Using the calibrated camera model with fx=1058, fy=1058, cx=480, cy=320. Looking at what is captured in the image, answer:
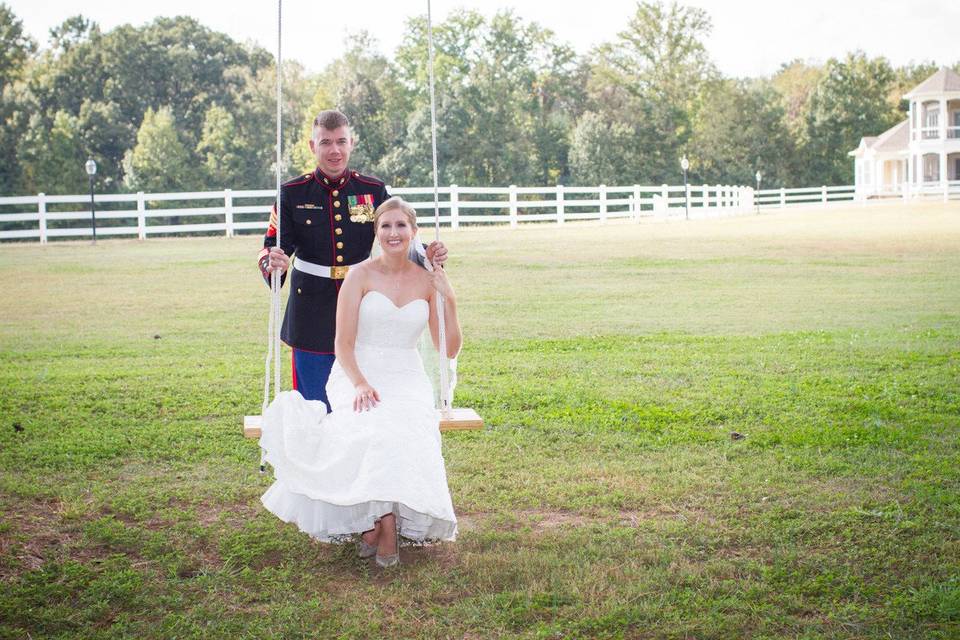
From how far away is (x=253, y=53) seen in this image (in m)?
45.8

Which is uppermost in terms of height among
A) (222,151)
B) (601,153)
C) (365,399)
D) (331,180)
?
(601,153)

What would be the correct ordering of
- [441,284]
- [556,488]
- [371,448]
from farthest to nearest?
1. [556,488]
2. [441,284]
3. [371,448]

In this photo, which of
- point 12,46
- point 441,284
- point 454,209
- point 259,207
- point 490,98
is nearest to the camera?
point 441,284

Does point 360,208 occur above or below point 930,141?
below

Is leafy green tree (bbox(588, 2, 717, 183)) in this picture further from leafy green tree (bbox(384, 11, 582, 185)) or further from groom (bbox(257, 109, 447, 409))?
groom (bbox(257, 109, 447, 409))

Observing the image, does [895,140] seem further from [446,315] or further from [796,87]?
[446,315]

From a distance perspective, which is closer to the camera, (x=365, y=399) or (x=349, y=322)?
(x=365, y=399)

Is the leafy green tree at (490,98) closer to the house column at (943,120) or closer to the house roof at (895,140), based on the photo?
the house roof at (895,140)

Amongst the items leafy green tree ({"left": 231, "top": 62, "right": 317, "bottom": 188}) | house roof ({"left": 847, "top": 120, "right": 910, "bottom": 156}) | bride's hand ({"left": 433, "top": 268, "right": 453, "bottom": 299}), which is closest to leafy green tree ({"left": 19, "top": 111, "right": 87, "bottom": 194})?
leafy green tree ({"left": 231, "top": 62, "right": 317, "bottom": 188})

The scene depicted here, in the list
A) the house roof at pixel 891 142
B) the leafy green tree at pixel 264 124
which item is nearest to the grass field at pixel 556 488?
the leafy green tree at pixel 264 124

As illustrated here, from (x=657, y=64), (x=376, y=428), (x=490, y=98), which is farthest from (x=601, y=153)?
(x=376, y=428)

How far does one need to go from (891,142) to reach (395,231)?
169 ft

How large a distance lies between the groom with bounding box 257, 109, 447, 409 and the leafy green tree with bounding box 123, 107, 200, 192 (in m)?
34.4

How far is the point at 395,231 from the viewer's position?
14.1 ft
